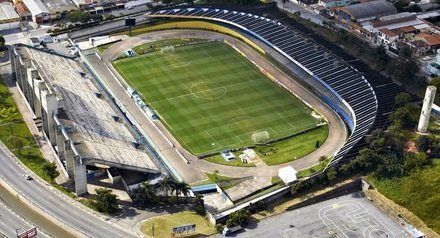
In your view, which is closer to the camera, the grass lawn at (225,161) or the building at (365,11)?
the grass lawn at (225,161)

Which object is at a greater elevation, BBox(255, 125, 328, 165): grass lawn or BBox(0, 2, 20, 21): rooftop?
BBox(0, 2, 20, 21): rooftop

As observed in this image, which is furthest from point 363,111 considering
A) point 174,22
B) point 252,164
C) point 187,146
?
point 174,22

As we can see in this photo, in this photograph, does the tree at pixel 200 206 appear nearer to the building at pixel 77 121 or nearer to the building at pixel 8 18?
the building at pixel 77 121

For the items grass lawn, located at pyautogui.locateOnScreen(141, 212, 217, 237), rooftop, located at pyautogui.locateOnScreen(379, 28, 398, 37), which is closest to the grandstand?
rooftop, located at pyautogui.locateOnScreen(379, 28, 398, 37)

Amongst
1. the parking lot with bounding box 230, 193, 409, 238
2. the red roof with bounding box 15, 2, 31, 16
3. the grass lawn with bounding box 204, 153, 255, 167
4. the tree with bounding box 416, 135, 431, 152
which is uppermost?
the red roof with bounding box 15, 2, 31, 16

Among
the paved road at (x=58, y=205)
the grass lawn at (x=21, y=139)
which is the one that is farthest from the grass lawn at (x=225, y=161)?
the grass lawn at (x=21, y=139)

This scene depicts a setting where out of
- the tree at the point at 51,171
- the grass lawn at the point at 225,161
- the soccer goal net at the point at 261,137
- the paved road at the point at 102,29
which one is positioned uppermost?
the paved road at the point at 102,29

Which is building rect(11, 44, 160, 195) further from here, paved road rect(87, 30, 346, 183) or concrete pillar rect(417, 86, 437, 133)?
concrete pillar rect(417, 86, 437, 133)

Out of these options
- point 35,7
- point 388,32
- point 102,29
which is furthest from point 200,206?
point 35,7

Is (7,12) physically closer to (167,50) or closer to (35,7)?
(35,7)
